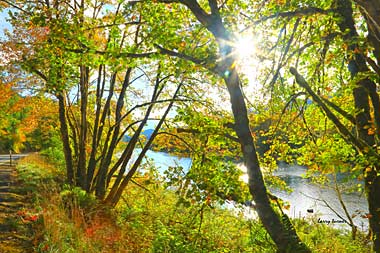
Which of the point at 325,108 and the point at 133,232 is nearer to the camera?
the point at 325,108

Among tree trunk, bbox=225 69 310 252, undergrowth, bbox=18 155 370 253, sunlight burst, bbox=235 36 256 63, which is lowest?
undergrowth, bbox=18 155 370 253

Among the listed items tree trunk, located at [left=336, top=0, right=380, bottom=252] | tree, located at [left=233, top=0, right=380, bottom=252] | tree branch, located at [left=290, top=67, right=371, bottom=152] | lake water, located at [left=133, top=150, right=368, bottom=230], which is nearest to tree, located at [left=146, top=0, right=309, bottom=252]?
tree, located at [left=233, top=0, right=380, bottom=252]

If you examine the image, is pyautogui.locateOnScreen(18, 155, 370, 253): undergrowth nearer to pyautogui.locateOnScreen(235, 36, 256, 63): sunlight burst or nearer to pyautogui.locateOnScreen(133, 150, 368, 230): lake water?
pyautogui.locateOnScreen(235, 36, 256, 63): sunlight burst

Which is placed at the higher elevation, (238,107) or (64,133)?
(238,107)

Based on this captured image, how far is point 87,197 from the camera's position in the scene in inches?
303

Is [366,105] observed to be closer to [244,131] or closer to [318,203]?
[244,131]

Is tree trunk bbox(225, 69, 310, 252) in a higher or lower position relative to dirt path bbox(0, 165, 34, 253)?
higher

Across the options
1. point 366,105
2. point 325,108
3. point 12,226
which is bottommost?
point 12,226

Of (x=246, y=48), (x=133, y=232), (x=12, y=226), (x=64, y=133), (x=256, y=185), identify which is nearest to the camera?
(x=256, y=185)

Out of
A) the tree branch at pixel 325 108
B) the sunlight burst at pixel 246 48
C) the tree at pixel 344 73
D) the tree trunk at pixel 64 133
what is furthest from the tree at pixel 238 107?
the tree trunk at pixel 64 133

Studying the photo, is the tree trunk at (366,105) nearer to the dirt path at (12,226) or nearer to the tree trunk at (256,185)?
the tree trunk at (256,185)

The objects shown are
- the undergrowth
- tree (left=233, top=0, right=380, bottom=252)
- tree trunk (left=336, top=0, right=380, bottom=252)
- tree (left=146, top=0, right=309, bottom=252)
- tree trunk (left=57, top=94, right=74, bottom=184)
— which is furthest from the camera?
tree trunk (left=57, top=94, right=74, bottom=184)

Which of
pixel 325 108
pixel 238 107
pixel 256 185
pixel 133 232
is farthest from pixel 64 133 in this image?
pixel 325 108

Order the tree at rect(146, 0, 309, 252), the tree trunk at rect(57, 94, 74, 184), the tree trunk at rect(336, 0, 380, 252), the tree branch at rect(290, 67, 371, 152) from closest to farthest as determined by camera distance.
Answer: the tree branch at rect(290, 67, 371, 152)
the tree at rect(146, 0, 309, 252)
the tree trunk at rect(336, 0, 380, 252)
the tree trunk at rect(57, 94, 74, 184)
